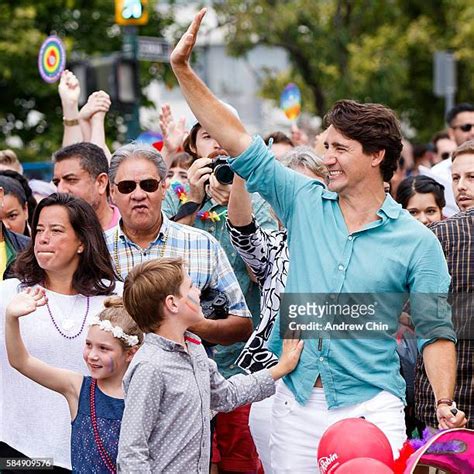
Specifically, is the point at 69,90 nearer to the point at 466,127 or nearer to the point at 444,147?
the point at 466,127

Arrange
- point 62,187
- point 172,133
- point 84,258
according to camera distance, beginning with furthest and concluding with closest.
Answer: point 172,133
point 62,187
point 84,258

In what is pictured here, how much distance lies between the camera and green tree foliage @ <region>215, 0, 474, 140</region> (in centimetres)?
2089

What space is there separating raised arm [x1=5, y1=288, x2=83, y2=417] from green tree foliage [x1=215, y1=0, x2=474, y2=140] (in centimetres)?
1596

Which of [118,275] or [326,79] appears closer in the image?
[118,275]

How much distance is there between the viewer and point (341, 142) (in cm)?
482

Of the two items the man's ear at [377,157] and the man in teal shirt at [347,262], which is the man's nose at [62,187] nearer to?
the man in teal shirt at [347,262]

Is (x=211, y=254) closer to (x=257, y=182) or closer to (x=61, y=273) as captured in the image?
(x=61, y=273)

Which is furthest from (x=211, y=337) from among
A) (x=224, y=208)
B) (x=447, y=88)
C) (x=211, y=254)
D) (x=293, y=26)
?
(x=293, y=26)

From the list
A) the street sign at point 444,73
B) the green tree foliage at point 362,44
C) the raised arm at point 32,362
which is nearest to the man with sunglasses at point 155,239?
the raised arm at point 32,362

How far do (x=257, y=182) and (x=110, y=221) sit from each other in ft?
7.63

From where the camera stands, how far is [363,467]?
4.17 meters

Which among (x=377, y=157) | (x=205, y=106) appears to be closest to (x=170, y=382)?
(x=205, y=106)

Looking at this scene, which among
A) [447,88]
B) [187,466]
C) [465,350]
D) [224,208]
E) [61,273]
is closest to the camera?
[187,466]

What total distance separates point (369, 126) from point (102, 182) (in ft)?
8.06
